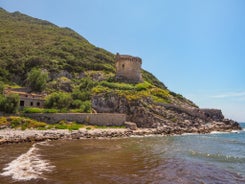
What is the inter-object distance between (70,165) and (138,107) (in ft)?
140

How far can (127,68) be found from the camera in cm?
8969

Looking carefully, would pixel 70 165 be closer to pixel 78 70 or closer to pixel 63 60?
pixel 78 70

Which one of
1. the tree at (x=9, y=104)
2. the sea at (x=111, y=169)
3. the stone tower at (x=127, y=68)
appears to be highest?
the stone tower at (x=127, y=68)

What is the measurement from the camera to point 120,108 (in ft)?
209

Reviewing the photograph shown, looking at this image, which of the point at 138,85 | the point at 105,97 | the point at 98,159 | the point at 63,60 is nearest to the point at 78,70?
the point at 63,60

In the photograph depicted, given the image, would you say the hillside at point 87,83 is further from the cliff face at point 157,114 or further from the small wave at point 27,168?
the small wave at point 27,168

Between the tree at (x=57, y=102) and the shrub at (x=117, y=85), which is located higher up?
the shrub at (x=117, y=85)

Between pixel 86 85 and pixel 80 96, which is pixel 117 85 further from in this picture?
pixel 80 96

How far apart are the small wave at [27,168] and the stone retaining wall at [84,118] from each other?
1007 inches

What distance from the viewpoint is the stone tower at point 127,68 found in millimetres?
89250

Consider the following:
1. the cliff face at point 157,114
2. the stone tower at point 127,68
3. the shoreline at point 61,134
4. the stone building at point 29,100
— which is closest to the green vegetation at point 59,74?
the cliff face at point 157,114

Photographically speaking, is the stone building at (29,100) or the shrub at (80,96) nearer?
the stone building at (29,100)

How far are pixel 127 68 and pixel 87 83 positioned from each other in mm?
17710

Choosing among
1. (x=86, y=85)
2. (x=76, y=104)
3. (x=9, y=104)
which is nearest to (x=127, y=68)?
(x=86, y=85)
